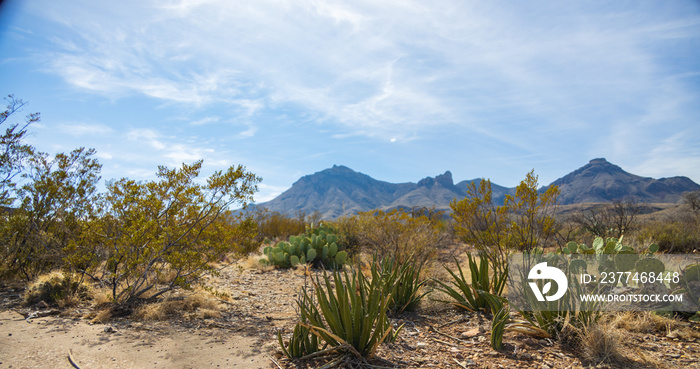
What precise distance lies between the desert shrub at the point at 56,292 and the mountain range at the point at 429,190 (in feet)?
317

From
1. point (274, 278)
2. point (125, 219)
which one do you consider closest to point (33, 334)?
point (125, 219)

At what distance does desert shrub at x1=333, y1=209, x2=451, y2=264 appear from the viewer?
359 inches

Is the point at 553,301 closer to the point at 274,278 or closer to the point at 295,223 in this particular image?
the point at 274,278

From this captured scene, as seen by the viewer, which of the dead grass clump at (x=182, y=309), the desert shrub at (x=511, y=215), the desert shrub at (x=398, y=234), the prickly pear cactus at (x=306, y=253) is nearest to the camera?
the dead grass clump at (x=182, y=309)

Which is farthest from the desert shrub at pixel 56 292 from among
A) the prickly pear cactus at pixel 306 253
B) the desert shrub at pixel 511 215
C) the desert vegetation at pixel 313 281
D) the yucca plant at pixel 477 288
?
the desert shrub at pixel 511 215

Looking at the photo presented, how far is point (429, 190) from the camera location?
511 ft

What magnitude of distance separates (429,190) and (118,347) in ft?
513

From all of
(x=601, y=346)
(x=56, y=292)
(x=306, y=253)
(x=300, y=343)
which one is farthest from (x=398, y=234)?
(x=56, y=292)

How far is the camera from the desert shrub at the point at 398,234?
912cm

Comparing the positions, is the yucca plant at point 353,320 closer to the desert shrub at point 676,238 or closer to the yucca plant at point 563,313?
the yucca plant at point 563,313

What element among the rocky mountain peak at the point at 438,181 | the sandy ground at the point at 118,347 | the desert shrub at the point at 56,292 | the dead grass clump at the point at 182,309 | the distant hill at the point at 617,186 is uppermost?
the rocky mountain peak at the point at 438,181

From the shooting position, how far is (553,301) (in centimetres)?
407

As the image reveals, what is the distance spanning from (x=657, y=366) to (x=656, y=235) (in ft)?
37.6

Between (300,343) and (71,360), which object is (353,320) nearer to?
(300,343)
